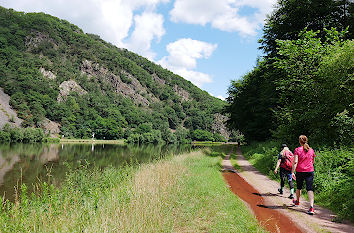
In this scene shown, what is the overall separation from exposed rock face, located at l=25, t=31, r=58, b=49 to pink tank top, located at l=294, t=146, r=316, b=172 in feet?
698

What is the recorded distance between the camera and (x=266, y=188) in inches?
405

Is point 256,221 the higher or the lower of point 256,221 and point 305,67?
the lower

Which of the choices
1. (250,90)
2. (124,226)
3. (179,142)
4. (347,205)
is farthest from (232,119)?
(179,142)

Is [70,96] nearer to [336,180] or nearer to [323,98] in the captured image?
[323,98]

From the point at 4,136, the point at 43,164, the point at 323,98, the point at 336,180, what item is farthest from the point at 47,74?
the point at 336,180

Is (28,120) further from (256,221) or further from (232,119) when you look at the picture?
(256,221)

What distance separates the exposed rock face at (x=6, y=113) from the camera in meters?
91.1

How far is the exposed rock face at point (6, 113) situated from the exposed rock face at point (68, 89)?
34190 mm

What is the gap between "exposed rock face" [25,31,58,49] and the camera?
590 ft

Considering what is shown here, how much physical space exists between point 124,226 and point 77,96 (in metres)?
165

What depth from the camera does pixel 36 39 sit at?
608 feet

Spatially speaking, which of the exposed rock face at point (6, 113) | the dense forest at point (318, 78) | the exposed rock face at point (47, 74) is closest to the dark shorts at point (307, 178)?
the dense forest at point (318, 78)

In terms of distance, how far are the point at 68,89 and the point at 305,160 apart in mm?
170348

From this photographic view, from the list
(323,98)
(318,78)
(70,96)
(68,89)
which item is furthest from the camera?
(68,89)
